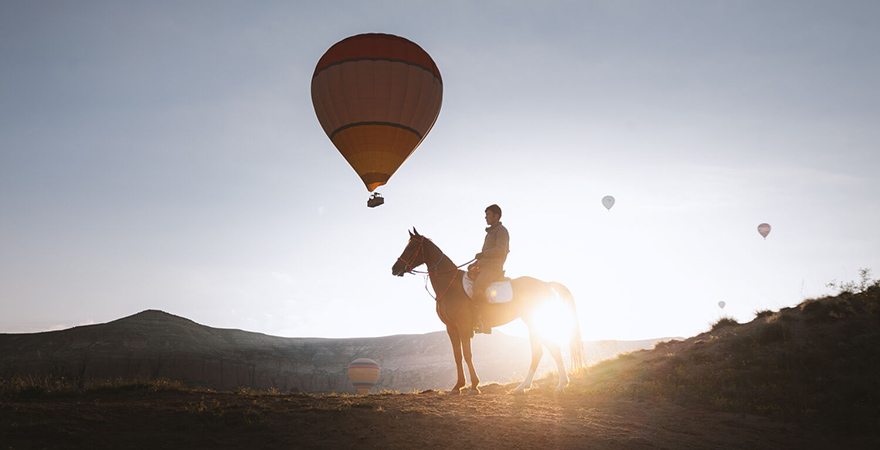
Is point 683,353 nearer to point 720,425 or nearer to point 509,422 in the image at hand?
point 720,425

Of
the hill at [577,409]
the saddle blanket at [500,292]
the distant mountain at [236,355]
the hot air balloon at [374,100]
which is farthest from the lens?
the distant mountain at [236,355]

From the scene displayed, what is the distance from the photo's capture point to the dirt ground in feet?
21.8

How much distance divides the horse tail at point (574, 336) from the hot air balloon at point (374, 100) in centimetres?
1136

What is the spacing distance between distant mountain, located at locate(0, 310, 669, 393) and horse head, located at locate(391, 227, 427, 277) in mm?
73143

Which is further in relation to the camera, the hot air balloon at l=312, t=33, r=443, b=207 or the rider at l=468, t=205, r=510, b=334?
the hot air balloon at l=312, t=33, r=443, b=207

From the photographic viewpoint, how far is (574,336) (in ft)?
41.7

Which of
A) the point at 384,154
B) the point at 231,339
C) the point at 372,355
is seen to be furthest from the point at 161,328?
the point at 384,154

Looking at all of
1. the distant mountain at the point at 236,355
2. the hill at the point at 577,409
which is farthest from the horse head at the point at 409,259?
the distant mountain at the point at 236,355

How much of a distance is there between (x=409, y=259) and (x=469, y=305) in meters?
1.91

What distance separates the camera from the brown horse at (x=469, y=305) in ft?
40.0

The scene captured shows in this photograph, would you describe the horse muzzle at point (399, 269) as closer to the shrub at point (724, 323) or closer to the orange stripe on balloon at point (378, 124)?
the orange stripe on balloon at point (378, 124)

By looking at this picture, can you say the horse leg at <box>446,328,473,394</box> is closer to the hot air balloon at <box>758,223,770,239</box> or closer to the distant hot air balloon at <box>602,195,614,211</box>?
the distant hot air balloon at <box>602,195,614,211</box>

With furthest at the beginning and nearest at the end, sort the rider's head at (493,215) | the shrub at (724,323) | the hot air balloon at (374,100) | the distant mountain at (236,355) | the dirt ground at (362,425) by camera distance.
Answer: the distant mountain at (236,355), the hot air balloon at (374,100), the shrub at (724,323), the rider's head at (493,215), the dirt ground at (362,425)

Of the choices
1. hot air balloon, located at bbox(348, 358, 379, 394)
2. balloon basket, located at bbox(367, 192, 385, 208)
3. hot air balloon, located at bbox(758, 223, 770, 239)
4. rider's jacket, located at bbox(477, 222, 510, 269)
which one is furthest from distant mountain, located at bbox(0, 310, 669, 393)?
rider's jacket, located at bbox(477, 222, 510, 269)
